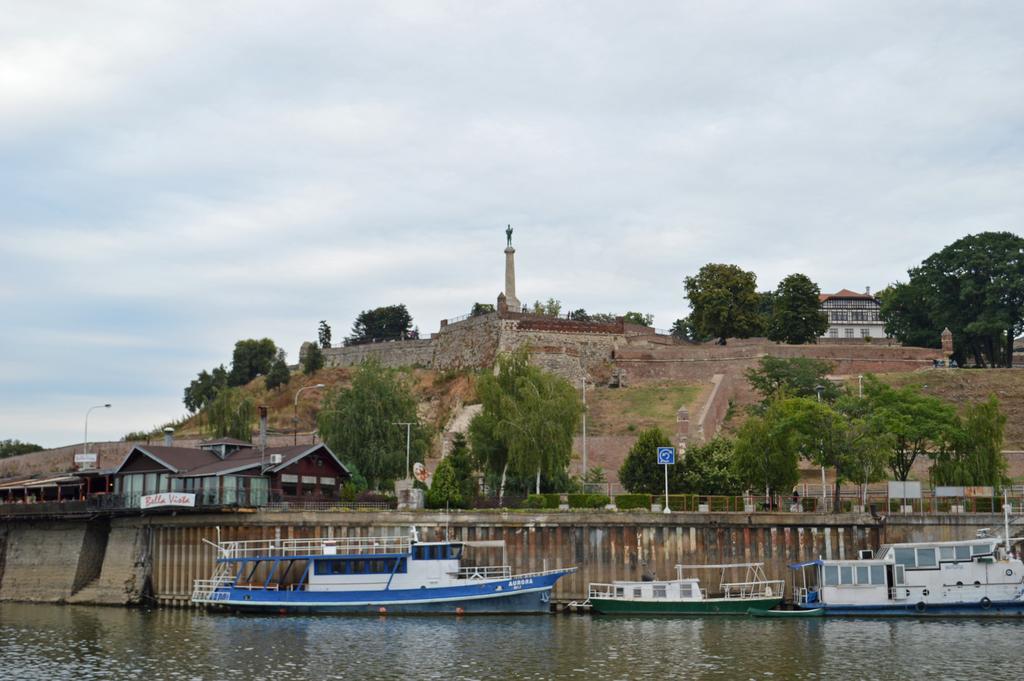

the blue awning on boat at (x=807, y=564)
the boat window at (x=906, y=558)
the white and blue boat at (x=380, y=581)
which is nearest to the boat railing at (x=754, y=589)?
the blue awning on boat at (x=807, y=564)

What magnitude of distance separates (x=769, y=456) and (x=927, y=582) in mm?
13290

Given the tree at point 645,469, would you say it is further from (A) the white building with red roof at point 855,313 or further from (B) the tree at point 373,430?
(A) the white building with red roof at point 855,313

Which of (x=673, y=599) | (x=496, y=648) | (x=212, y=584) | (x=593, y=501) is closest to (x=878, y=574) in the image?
(x=673, y=599)

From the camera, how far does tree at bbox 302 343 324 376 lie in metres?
140

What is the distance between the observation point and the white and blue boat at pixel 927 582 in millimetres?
57125

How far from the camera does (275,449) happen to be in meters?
75.8

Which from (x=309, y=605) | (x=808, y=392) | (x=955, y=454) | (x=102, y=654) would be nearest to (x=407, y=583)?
(x=309, y=605)

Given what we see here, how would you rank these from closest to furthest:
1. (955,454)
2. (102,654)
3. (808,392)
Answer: (102,654) → (955,454) → (808,392)

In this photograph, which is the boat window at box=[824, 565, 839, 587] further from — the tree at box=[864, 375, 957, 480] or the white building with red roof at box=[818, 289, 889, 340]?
the white building with red roof at box=[818, 289, 889, 340]

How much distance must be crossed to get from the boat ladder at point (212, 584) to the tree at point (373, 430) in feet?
62.9

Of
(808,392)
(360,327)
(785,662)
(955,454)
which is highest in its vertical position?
(360,327)

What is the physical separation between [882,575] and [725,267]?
72.7 metres

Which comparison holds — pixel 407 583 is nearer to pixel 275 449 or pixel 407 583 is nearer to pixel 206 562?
pixel 206 562

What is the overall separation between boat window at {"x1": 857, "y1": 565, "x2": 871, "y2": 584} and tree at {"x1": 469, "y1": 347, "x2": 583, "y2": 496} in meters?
21.4
